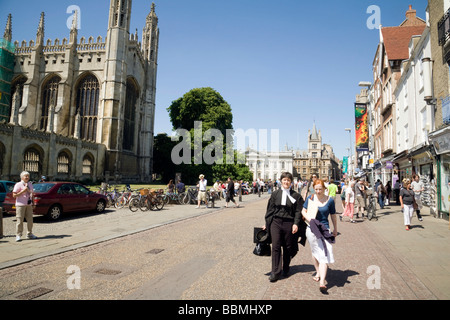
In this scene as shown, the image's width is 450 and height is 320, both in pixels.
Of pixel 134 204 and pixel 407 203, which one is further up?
pixel 407 203

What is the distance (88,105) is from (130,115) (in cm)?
635

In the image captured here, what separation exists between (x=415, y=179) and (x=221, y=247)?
31.7ft

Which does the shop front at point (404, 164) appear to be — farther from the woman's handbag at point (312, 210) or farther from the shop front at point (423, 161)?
the woman's handbag at point (312, 210)

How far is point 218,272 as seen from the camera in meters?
4.70

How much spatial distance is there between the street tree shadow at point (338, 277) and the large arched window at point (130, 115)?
43.5 metres

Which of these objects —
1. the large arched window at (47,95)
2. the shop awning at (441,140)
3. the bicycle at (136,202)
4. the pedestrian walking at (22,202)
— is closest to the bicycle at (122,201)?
the bicycle at (136,202)

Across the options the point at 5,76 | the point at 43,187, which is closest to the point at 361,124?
the point at 43,187

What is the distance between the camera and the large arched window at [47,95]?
43.3 m

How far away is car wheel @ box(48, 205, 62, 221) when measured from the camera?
1037 centimetres

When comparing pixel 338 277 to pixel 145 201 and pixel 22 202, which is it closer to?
pixel 22 202

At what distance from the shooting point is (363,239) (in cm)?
776

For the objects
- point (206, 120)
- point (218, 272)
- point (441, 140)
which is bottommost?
point (218, 272)

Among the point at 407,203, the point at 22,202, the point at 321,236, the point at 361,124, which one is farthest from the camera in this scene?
the point at 361,124
